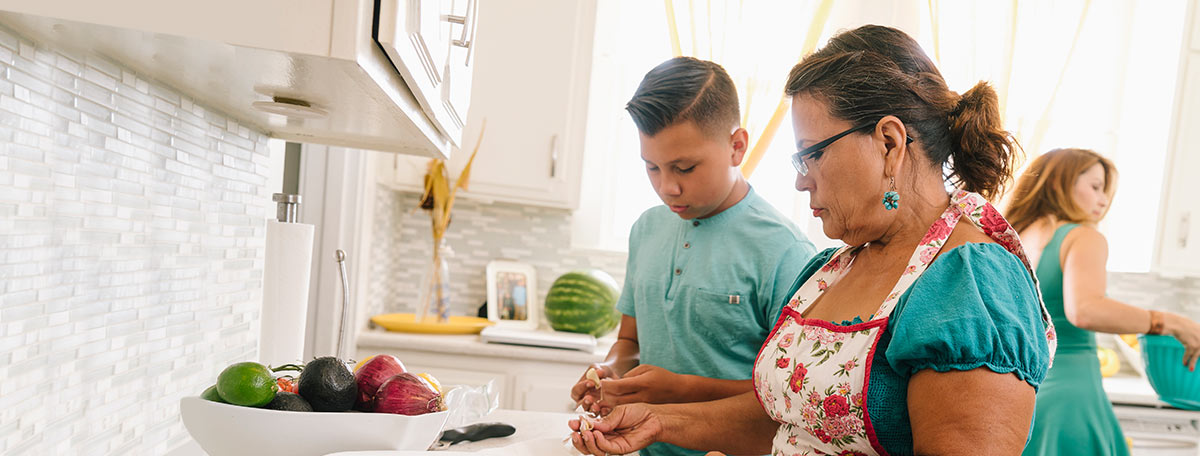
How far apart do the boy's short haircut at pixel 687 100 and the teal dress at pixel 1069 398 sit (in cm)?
136

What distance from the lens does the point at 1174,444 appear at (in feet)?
9.18

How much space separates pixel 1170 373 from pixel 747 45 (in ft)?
6.46

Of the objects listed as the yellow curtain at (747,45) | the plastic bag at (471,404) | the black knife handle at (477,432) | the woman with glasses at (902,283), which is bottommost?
the black knife handle at (477,432)

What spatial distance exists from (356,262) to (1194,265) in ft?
11.0

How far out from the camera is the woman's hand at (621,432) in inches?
47.0

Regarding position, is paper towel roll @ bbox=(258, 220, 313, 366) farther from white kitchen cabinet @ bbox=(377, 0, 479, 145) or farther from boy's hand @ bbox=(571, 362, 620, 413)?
boy's hand @ bbox=(571, 362, 620, 413)

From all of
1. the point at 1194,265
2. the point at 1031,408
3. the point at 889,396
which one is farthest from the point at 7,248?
the point at 1194,265

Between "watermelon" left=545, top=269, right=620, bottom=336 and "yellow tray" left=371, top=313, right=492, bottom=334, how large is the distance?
0.91ft

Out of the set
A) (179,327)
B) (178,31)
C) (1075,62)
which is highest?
(1075,62)

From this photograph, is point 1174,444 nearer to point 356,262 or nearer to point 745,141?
point 745,141

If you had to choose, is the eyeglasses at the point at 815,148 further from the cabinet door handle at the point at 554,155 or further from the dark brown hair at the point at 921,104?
the cabinet door handle at the point at 554,155

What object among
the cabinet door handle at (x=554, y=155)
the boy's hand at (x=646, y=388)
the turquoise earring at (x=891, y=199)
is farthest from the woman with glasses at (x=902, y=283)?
the cabinet door handle at (x=554, y=155)

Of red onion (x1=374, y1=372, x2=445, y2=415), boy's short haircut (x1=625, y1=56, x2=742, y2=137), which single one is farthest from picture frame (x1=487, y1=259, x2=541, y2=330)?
red onion (x1=374, y1=372, x2=445, y2=415)

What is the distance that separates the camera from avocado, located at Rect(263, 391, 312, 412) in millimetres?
852
